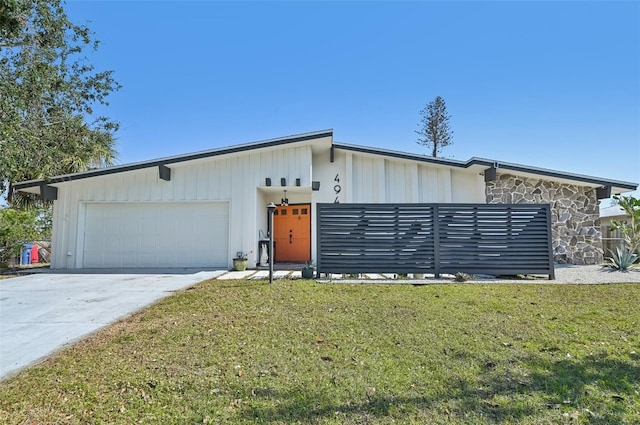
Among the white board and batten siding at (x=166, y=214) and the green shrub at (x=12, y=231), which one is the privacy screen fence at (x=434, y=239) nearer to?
the white board and batten siding at (x=166, y=214)

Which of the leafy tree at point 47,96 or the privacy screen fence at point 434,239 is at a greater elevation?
the leafy tree at point 47,96

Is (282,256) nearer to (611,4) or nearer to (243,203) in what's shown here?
(243,203)

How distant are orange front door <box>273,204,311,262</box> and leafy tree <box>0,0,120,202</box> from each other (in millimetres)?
7538

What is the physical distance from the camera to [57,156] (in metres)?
11.6

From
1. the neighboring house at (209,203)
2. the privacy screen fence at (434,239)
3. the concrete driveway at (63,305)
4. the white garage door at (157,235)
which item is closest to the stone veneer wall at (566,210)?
the neighboring house at (209,203)

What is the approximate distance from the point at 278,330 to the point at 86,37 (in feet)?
48.4

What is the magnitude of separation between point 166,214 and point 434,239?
27.4 ft

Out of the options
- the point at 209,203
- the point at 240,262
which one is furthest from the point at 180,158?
the point at 240,262

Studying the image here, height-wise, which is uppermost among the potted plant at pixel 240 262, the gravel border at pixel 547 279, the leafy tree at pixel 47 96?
the leafy tree at pixel 47 96

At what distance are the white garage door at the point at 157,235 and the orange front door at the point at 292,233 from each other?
235 cm

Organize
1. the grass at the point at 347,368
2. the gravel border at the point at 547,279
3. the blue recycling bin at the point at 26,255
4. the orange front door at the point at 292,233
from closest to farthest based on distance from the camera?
the grass at the point at 347,368 < the gravel border at the point at 547,279 < the orange front door at the point at 292,233 < the blue recycling bin at the point at 26,255

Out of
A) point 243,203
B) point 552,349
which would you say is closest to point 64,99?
point 243,203

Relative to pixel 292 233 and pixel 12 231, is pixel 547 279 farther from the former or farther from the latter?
pixel 12 231

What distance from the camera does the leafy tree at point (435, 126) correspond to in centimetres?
2608
